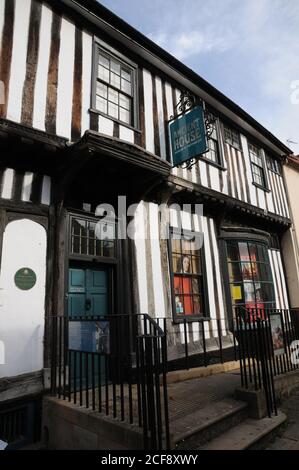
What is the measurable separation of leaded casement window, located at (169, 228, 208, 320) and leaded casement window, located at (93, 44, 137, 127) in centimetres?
278

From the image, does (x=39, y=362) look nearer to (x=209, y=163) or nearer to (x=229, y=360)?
(x=229, y=360)

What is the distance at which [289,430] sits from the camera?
12.9 ft

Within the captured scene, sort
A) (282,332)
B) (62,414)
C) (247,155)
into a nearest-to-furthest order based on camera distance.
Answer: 1. (62,414)
2. (282,332)
3. (247,155)

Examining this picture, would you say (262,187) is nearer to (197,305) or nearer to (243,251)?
(243,251)

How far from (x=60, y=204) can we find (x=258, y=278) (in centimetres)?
631

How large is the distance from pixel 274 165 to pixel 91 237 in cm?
893

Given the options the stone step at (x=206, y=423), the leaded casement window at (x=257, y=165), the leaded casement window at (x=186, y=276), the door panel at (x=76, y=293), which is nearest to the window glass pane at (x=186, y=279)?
the leaded casement window at (x=186, y=276)

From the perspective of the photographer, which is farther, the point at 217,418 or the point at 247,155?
the point at 247,155

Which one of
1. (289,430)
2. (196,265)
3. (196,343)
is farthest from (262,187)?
(289,430)

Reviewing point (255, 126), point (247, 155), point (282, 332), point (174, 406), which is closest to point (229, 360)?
point (282, 332)

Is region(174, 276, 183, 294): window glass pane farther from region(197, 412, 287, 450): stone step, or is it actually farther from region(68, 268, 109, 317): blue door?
region(197, 412, 287, 450): stone step

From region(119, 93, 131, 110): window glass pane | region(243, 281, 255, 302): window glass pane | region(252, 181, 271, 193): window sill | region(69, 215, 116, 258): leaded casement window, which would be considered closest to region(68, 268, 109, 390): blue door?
region(69, 215, 116, 258): leaded casement window

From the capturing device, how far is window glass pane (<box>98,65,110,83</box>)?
6.31m

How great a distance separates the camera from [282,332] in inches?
229
